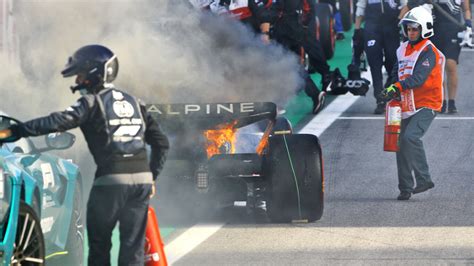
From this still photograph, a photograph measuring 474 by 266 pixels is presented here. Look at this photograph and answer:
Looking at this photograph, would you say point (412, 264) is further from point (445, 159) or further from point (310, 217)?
point (445, 159)

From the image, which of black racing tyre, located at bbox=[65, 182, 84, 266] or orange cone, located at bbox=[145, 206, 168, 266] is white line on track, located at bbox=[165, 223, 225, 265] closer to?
black racing tyre, located at bbox=[65, 182, 84, 266]

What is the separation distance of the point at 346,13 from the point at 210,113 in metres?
18.6

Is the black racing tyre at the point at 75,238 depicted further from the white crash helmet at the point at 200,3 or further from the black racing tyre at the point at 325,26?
the black racing tyre at the point at 325,26

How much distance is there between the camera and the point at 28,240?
26.1 feet

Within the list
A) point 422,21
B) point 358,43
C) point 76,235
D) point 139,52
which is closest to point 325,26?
point 358,43

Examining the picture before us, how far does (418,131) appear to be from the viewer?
13031 millimetres

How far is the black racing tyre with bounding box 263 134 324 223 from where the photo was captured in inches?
455

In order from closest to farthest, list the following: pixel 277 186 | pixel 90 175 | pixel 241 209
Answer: pixel 277 186, pixel 241 209, pixel 90 175

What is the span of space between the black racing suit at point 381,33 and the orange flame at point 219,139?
6.90 metres

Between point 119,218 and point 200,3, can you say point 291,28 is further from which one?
point 119,218

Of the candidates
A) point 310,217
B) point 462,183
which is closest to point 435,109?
point 462,183

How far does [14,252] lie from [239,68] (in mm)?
6186

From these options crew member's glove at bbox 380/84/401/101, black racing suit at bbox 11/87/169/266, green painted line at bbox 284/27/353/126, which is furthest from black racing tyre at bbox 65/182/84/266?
green painted line at bbox 284/27/353/126

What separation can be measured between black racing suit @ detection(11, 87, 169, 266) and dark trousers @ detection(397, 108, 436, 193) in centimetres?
554
